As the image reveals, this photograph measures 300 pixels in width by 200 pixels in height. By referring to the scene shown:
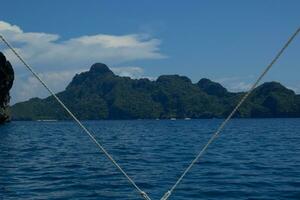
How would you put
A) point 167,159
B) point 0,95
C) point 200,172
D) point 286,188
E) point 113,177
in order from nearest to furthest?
point 286,188 < point 113,177 < point 200,172 < point 167,159 < point 0,95

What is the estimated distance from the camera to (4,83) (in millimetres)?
171875

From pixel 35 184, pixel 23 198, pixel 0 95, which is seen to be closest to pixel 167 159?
pixel 35 184

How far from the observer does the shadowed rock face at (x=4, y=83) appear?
6762 inches

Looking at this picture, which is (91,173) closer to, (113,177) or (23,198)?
(113,177)

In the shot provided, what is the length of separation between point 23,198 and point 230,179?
12.0 metres

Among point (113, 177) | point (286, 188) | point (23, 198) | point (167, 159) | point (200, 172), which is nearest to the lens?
point (23, 198)

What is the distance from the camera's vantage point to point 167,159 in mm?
42469

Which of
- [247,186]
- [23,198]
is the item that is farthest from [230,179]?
[23,198]

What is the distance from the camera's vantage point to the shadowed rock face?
171750mm

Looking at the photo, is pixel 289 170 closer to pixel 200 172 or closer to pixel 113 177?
pixel 200 172

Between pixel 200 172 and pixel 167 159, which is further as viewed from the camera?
pixel 167 159

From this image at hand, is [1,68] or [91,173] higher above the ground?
[1,68]

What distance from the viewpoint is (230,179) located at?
2842 cm

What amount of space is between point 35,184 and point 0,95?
5915 inches
